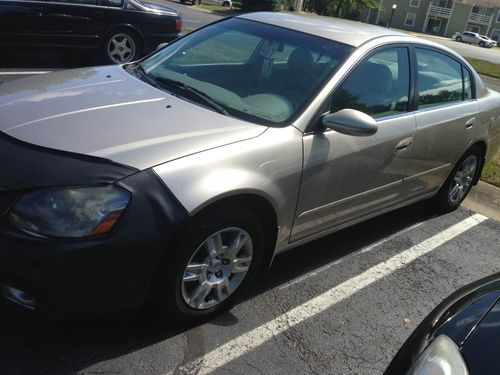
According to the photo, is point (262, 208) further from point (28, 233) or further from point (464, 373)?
point (464, 373)

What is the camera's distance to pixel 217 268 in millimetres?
2824

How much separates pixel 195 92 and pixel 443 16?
252 feet

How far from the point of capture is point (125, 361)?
2535 millimetres

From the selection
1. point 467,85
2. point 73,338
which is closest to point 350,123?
point 73,338

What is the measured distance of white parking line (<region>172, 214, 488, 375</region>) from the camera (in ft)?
8.75

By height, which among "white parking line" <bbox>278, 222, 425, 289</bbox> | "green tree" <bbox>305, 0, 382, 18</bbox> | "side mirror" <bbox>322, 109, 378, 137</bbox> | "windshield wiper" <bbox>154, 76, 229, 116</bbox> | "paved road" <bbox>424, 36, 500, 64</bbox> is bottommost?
"paved road" <bbox>424, 36, 500, 64</bbox>

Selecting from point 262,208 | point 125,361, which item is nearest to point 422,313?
point 262,208

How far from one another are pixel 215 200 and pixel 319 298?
1198 millimetres

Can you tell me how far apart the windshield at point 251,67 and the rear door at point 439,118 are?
0.99 m

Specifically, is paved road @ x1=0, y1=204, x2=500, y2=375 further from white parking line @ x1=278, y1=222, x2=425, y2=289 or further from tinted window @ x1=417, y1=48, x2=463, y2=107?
tinted window @ x1=417, y1=48, x2=463, y2=107

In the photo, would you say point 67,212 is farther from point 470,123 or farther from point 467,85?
point 467,85

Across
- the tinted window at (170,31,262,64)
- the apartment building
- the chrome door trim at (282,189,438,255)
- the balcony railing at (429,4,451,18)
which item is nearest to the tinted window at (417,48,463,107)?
the chrome door trim at (282,189,438,255)

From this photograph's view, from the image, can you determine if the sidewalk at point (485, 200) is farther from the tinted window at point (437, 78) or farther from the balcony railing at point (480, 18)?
the balcony railing at point (480, 18)

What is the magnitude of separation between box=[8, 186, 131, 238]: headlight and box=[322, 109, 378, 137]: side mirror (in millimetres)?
1337
